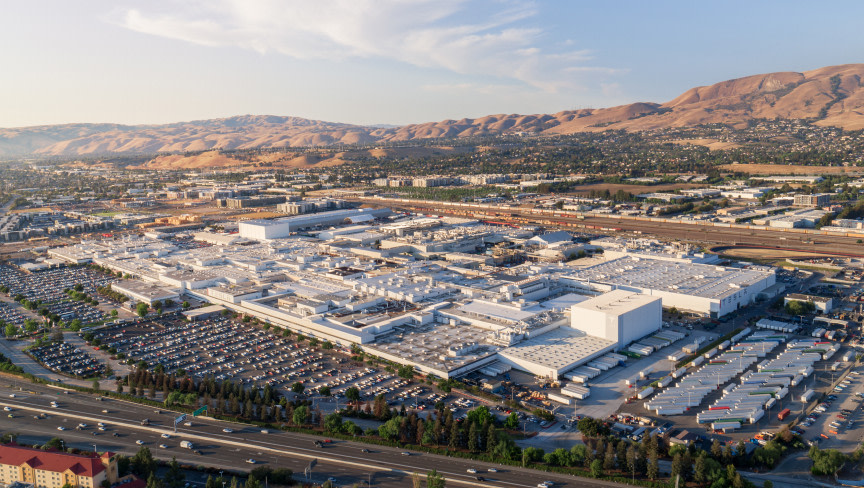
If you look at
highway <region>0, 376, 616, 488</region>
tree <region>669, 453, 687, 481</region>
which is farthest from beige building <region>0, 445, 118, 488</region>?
tree <region>669, 453, 687, 481</region>

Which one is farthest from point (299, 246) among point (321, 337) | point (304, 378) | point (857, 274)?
point (857, 274)

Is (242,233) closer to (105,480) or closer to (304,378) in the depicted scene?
(304,378)

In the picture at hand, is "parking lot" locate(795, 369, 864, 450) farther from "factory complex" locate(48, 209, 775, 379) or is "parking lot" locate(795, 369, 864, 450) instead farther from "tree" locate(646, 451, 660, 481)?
"factory complex" locate(48, 209, 775, 379)

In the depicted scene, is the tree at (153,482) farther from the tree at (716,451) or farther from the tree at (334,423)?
the tree at (716,451)

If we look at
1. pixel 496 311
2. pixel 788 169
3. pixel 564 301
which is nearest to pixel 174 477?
pixel 496 311

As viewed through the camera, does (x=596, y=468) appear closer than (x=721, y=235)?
Yes

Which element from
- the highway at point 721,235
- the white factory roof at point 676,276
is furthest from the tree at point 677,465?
the highway at point 721,235

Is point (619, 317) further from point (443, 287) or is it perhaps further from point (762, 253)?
point (762, 253)
